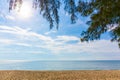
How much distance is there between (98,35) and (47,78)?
5.47m

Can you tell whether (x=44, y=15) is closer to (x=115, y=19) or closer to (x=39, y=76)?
(x=115, y=19)

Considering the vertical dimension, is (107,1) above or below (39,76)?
above

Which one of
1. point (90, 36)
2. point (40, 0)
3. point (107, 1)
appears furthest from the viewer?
point (90, 36)

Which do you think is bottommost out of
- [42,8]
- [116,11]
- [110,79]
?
[110,79]

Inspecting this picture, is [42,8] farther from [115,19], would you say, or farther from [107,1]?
[115,19]

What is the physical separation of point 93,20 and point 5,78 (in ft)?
23.3

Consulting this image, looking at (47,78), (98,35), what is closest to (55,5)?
(98,35)

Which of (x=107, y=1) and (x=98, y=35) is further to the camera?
(x=98, y=35)

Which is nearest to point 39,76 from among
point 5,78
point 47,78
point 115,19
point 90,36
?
point 47,78

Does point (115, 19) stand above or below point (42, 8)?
above

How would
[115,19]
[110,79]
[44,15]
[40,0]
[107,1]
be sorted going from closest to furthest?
[40,0]
[44,15]
[107,1]
[115,19]
[110,79]

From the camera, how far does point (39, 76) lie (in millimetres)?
16656

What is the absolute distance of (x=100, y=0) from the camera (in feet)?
29.2

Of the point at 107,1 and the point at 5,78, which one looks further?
the point at 5,78
